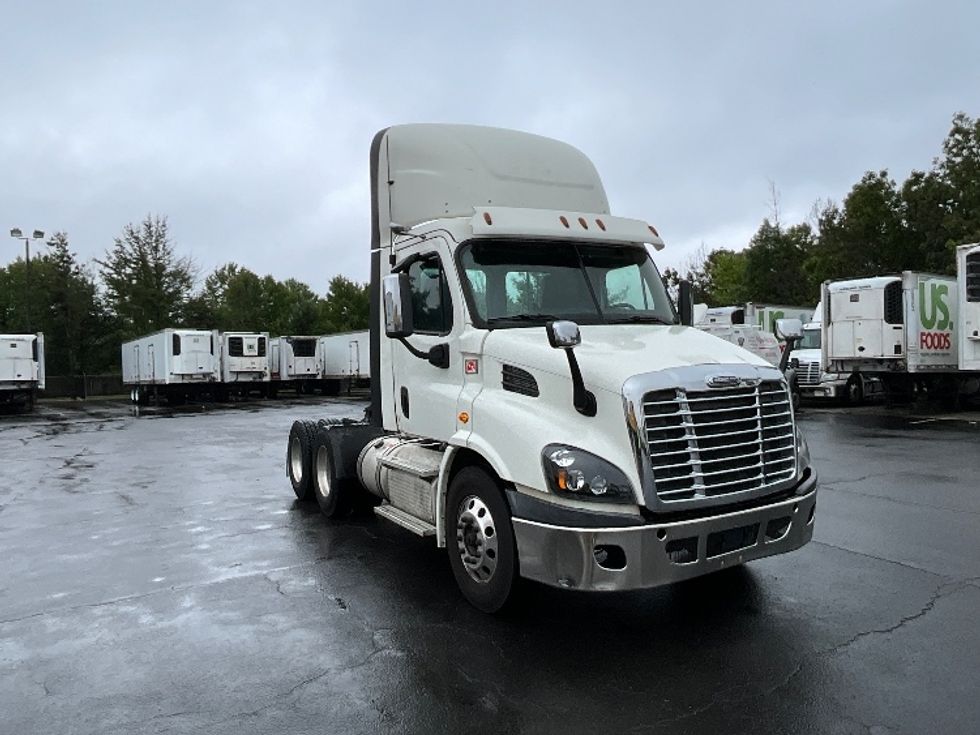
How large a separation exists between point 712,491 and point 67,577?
5241mm

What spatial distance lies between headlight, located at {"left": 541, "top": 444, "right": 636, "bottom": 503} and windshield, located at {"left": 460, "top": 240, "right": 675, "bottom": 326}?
53.1 inches

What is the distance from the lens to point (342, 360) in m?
40.2

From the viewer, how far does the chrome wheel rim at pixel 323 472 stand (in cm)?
815

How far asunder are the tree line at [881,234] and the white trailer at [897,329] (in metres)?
15.3

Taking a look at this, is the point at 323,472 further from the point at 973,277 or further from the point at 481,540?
the point at 973,277

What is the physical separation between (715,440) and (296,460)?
19.8ft

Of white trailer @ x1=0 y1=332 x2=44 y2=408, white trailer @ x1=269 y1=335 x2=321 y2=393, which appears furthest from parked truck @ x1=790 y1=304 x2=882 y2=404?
white trailer @ x1=0 y1=332 x2=44 y2=408

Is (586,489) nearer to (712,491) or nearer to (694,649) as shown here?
(712,491)

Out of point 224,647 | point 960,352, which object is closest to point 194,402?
point 960,352

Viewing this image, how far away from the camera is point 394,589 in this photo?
5.63 m

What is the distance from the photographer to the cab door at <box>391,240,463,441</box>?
5.52 m

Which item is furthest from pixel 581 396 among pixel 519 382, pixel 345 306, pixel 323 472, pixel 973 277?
pixel 345 306

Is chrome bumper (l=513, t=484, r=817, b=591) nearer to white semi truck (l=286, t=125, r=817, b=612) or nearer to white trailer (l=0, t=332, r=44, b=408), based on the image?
white semi truck (l=286, t=125, r=817, b=612)

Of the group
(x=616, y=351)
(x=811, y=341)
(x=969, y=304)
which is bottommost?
(x=616, y=351)
